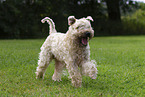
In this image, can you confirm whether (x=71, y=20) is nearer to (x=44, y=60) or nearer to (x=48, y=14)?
(x=44, y=60)

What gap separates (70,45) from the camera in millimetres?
4027

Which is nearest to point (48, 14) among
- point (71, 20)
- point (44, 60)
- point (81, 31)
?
point (44, 60)

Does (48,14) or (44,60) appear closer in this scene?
(44,60)

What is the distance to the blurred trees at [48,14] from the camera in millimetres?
17531

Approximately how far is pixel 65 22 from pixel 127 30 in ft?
35.3

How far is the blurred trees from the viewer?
17531 mm

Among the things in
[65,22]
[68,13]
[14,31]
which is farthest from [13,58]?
[68,13]

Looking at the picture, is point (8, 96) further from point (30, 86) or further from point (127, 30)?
point (127, 30)

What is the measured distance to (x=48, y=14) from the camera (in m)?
20.1

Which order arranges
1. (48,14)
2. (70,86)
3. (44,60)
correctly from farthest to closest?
(48,14) < (44,60) < (70,86)

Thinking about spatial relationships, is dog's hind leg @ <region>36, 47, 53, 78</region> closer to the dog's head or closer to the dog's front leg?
the dog's front leg

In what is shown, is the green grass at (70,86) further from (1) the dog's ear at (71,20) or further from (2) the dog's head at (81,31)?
(1) the dog's ear at (71,20)

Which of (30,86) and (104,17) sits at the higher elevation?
(104,17)

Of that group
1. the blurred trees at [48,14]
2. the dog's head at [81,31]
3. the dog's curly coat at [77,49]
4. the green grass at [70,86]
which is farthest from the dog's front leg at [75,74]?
the blurred trees at [48,14]
